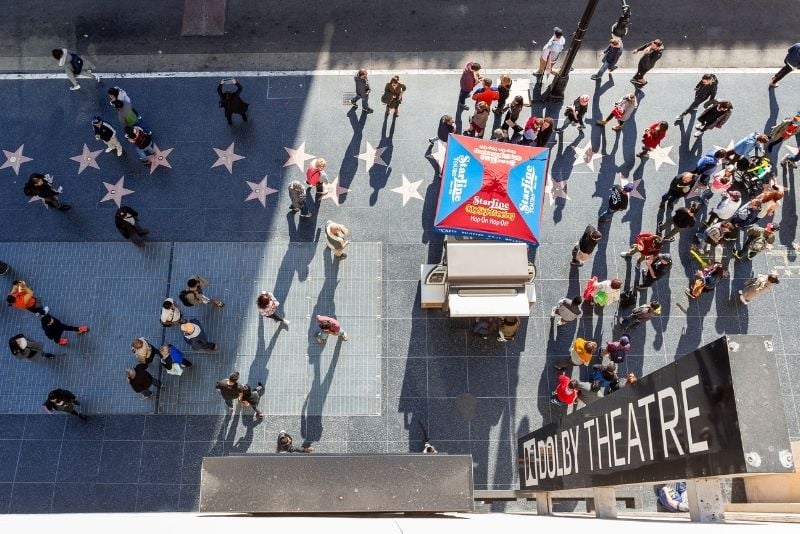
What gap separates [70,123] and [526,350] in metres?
14.2

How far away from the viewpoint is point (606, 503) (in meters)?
7.20

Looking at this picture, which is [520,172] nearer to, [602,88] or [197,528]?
[602,88]

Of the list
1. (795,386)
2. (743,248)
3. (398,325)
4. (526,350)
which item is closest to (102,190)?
(398,325)

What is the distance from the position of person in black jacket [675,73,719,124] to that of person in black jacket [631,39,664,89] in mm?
1363

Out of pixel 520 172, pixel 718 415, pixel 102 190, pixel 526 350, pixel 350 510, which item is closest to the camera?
pixel 718 415

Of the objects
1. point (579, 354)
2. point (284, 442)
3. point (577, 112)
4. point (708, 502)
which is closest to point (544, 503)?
point (579, 354)

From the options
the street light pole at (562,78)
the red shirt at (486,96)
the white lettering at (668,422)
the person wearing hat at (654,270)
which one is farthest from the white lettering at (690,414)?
the street light pole at (562,78)

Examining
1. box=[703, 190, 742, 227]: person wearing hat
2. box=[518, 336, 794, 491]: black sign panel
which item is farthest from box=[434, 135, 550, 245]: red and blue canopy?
box=[518, 336, 794, 491]: black sign panel

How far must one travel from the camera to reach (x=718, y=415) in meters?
4.72

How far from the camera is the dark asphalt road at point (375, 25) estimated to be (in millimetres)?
17188

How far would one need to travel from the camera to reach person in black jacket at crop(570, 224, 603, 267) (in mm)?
12664

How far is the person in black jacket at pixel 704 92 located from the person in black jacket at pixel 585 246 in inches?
209

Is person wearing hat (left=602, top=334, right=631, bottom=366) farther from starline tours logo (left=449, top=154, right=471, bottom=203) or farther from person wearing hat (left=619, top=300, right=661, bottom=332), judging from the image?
starline tours logo (left=449, top=154, right=471, bottom=203)

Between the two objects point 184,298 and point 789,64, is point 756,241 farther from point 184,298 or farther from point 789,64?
point 184,298
